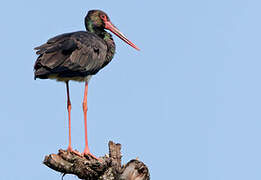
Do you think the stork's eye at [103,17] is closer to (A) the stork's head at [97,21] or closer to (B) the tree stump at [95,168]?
(A) the stork's head at [97,21]

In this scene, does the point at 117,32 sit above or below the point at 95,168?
above

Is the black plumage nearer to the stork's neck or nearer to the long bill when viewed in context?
the stork's neck

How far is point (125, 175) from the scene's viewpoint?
10633 millimetres

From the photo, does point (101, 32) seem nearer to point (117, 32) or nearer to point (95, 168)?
point (117, 32)

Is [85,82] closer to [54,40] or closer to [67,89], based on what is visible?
[67,89]

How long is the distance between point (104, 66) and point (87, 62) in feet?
3.83

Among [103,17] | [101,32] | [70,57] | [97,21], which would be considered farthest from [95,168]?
[103,17]

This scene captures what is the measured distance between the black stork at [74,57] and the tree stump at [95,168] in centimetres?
134

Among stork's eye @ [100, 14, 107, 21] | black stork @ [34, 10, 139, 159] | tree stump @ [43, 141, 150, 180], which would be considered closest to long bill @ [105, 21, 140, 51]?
stork's eye @ [100, 14, 107, 21]

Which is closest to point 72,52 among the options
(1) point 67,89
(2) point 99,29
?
(1) point 67,89

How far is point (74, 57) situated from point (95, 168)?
284 centimetres

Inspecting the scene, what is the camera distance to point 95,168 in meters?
10.6

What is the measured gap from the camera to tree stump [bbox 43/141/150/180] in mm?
10508

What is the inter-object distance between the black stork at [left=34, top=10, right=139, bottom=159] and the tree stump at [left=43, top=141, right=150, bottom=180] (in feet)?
4.41
